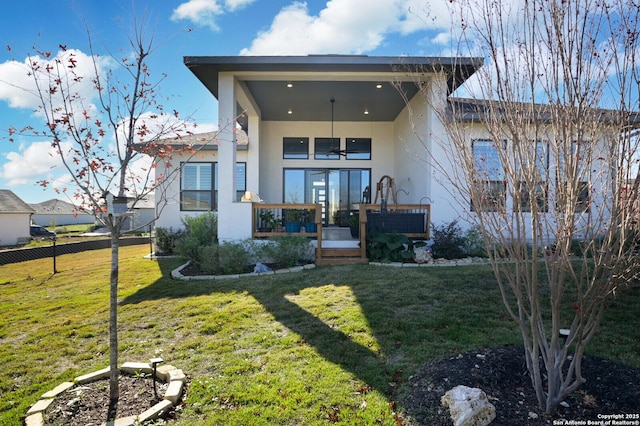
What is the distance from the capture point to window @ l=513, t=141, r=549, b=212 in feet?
6.91

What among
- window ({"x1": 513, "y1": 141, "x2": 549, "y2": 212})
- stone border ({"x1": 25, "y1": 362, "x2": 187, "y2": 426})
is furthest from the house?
window ({"x1": 513, "y1": 141, "x2": 549, "y2": 212})

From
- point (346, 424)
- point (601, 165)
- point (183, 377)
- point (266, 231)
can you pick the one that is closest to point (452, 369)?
point (346, 424)

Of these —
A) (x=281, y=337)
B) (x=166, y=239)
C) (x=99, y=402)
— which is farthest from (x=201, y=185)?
(x=99, y=402)

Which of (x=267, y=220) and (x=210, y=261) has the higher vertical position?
(x=267, y=220)

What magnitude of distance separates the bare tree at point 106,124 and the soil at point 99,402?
112 mm

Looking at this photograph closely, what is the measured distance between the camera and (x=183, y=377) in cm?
289

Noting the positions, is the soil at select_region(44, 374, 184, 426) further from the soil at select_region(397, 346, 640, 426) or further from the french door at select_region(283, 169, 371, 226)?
the french door at select_region(283, 169, 371, 226)

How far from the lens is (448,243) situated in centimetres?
786

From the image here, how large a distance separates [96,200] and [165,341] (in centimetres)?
184

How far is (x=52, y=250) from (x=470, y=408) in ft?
58.1

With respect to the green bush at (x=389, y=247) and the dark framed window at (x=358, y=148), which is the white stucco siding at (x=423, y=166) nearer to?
the dark framed window at (x=358, y=148)

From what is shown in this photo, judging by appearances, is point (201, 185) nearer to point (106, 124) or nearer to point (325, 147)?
point (325, 147)

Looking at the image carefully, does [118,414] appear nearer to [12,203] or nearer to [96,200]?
[96,200]

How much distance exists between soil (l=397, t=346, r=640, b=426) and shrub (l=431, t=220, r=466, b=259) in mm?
4942
